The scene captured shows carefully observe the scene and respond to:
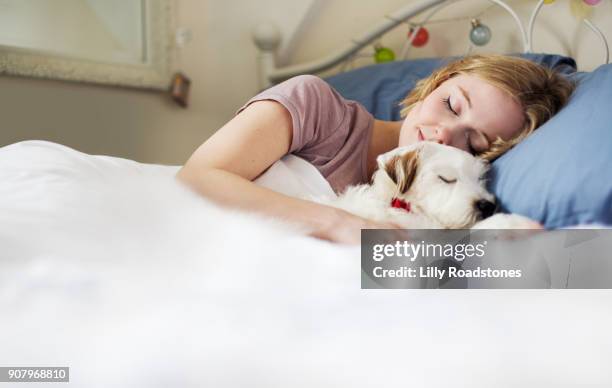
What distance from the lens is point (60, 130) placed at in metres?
2.14

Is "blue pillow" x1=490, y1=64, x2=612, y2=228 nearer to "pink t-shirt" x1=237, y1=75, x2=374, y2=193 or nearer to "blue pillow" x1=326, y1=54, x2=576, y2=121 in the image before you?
"pink t-shirt" x1=237, y1=75, x2=374, y2=193

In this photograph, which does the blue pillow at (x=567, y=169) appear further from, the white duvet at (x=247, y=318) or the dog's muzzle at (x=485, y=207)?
the white duvet at (x=247, y=318)

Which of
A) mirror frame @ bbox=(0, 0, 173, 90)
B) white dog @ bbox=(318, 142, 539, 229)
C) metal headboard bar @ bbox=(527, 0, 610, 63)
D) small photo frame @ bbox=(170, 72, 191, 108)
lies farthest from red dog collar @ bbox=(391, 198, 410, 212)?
small photo frame @ bbox=(170, 72, 191, 108)

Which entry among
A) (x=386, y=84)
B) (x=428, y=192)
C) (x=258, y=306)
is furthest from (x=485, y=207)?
(x=386, y=84)

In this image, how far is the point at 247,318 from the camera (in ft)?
1.98

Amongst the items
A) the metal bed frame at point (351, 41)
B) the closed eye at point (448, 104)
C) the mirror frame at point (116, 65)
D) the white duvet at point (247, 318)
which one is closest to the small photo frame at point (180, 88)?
the mirror frame at point (116, 65)

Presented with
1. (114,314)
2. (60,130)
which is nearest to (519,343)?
(114,314)

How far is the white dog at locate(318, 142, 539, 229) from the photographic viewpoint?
96 centimetres

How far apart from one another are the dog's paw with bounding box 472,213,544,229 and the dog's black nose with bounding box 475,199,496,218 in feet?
0.12

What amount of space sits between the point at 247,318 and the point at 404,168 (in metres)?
0.51

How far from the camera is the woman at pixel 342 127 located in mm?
1029

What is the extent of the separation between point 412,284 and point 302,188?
0.49 metres

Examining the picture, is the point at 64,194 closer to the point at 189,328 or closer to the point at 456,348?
the point at 189,328

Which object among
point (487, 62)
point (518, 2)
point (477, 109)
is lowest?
point (477, 109)
